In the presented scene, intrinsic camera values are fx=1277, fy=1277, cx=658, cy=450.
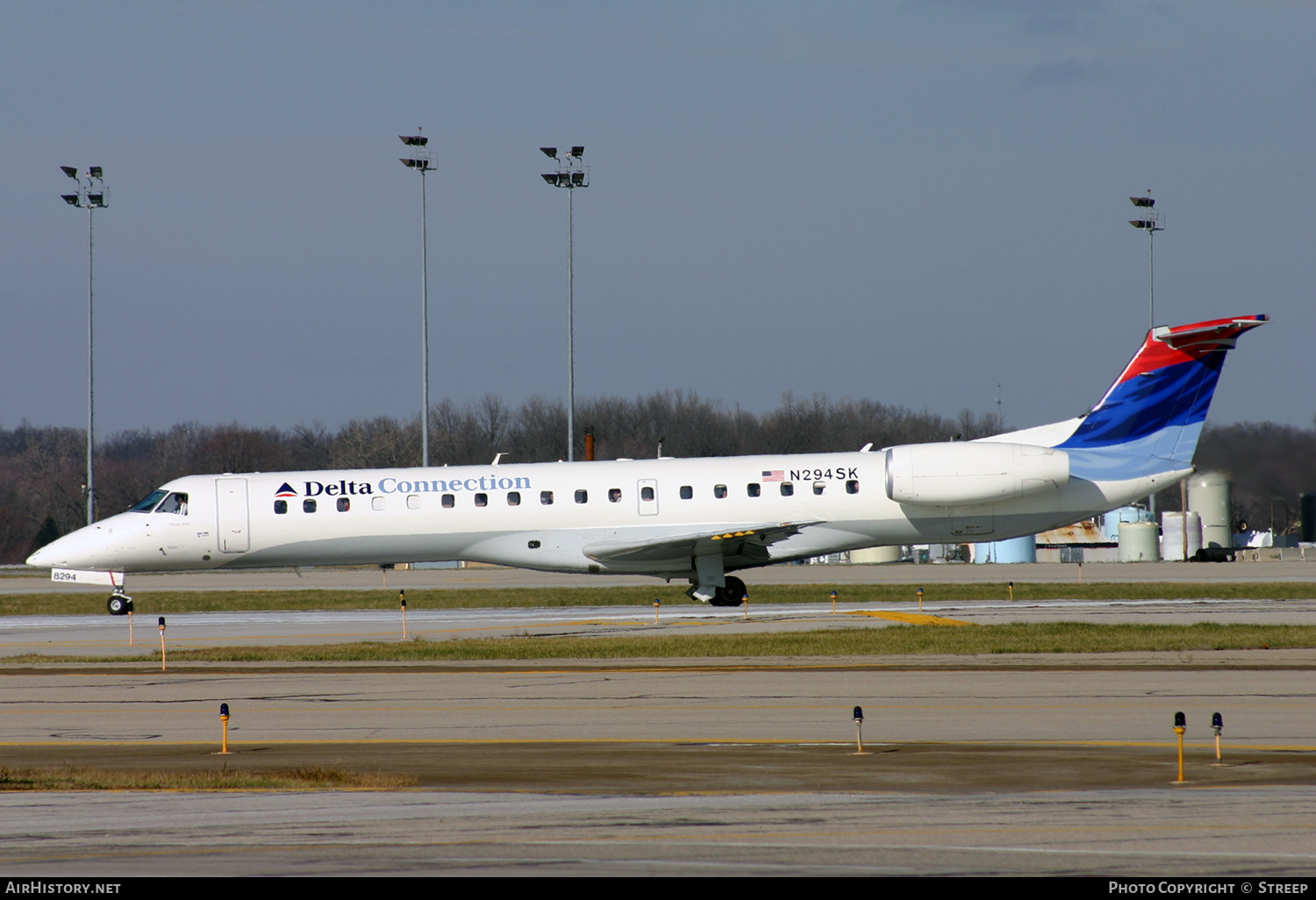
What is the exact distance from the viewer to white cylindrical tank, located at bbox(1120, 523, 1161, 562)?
5241cm

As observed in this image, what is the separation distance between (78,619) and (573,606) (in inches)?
447

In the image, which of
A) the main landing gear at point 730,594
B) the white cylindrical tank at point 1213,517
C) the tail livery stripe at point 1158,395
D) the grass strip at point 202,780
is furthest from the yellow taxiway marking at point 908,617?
the white cylindrical tank at point 1213,517

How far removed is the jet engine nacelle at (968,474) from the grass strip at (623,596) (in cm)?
317

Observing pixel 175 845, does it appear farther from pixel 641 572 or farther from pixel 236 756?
pixel 641 572

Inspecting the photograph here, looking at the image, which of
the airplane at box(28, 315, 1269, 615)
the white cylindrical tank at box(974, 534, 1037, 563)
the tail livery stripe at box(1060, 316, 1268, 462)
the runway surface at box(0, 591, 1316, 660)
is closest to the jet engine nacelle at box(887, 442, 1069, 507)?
the airplane at box(28, 315, 1269, 615)

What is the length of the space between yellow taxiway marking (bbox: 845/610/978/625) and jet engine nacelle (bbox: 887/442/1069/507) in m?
2.69

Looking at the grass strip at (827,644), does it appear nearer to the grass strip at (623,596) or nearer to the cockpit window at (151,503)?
the cockpit window at (151,503)

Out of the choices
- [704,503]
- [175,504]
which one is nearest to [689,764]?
[704,503]

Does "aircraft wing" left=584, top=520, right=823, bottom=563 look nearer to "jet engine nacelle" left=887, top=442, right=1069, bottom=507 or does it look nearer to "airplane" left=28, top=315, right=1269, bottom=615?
"airplane" left=28, top=315, right=1269, bottom=615

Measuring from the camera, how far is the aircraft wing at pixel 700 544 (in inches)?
1042

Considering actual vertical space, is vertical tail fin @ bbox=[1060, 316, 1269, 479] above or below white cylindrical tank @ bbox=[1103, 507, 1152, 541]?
above
